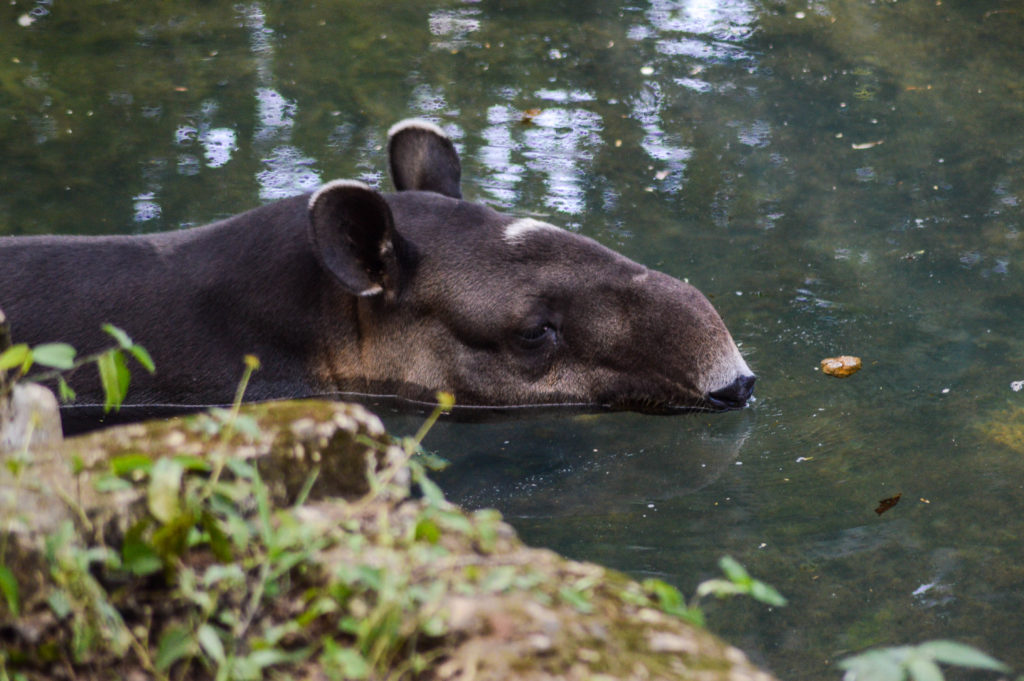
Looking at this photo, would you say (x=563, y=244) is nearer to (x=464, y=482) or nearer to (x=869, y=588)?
(x=464, y=482)

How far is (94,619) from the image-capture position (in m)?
2.78

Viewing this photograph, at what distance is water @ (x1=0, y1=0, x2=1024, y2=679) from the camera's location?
17.9 feet

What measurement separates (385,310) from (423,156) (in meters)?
1.16

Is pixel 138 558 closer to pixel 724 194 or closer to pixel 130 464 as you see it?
pixel 130 464

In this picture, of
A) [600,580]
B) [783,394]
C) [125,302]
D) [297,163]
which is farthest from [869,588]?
[297,163]

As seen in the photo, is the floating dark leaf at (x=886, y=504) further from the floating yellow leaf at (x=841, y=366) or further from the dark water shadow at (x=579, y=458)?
the floating yellow leaf at (x=841, y=366)

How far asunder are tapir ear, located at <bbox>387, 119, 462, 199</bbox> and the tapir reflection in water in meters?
0.51

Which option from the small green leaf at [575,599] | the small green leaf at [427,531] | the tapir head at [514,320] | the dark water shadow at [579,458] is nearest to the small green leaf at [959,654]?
the small green leaf at [575,599]

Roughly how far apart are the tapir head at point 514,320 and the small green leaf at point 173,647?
3.35 meters

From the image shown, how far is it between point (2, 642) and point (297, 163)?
23.8 feet

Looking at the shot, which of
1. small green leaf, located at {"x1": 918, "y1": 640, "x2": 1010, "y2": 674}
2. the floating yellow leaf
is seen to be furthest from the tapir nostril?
small green leaf, located at {"x1": 918, "y1": 640, "x2": 1010, "y2": 674}

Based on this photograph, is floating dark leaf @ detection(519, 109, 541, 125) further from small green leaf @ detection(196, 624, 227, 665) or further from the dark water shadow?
small green leaf @ detection(196, 624, 227, 665)

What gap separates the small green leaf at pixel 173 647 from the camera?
8.79ft

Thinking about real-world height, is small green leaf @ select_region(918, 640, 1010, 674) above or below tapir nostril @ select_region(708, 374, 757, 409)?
above
